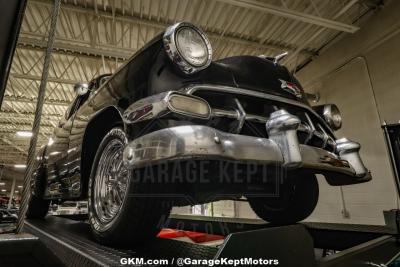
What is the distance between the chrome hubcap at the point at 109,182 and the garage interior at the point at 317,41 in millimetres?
3623

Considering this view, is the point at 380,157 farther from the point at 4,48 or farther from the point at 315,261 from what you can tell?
the point at 4,48

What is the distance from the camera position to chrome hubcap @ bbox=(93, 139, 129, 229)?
1631 millimetres

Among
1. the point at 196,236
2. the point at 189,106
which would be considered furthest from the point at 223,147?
the point at 196,236

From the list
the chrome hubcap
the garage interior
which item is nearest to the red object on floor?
the chrome hubcap

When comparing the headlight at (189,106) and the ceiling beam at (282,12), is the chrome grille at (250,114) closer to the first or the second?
the headlight at (189,106)

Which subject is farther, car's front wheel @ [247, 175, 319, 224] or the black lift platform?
car's front wheel @ [247, 175, 319, 224]

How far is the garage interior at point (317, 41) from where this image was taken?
491 cm

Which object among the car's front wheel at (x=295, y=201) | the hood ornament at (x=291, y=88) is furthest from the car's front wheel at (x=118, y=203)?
the hood ornament at (x=291, y=88)

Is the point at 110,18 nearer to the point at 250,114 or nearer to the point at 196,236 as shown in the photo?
the point at 196,236

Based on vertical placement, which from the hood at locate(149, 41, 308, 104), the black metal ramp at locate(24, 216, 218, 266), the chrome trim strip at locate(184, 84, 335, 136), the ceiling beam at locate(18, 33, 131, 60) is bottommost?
the black metal ramp at locate(24, 216, 218, 266)

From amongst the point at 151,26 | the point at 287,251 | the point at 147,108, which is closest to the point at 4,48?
the point at 147,108

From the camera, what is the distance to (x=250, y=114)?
5.04 ft

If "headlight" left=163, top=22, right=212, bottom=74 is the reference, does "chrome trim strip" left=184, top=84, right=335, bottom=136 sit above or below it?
below

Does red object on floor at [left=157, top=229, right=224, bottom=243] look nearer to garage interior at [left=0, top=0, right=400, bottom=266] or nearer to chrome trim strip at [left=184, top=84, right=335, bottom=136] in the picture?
chrome trim strip at [left=184, top=84, right=335, bottom=136]
